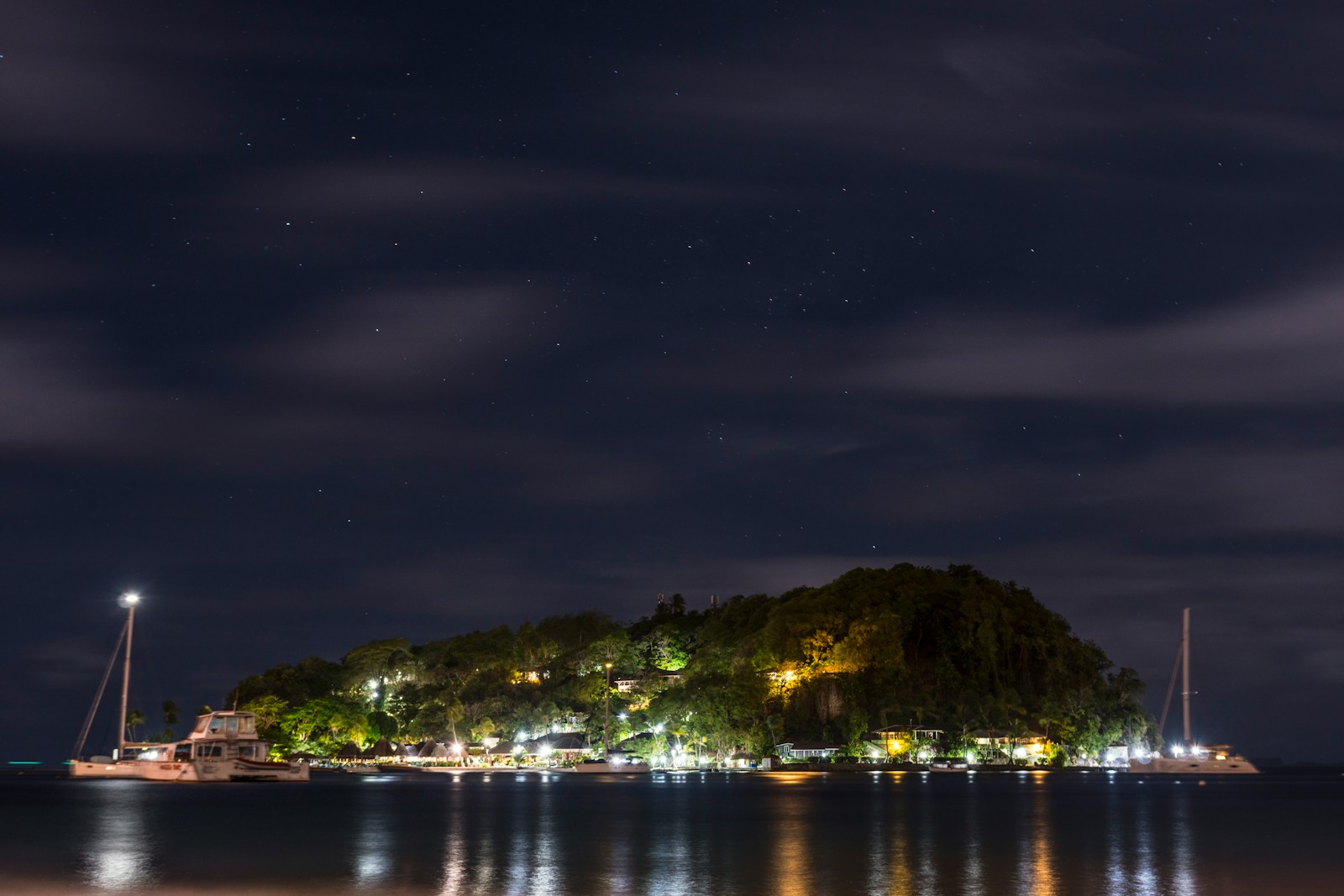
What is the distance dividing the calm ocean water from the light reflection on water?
0.66 feet

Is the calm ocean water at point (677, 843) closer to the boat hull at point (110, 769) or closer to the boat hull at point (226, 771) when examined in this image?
the boat hull at point (226, 771)

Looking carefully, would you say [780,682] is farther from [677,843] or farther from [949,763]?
[677,843]

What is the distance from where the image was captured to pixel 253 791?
115m

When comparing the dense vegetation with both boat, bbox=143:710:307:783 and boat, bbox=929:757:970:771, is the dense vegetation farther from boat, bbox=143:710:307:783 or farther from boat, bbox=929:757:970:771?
boat, bbox=143:710:307:783

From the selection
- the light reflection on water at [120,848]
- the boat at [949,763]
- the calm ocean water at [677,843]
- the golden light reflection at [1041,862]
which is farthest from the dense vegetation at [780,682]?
the golden light reflection at [1041,862]

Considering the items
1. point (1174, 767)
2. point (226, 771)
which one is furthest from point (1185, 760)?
point (226, 771)

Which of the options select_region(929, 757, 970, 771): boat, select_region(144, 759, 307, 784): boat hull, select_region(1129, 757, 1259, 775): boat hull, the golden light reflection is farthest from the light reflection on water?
select_region(1129, 757, 1259, 775): boat hull

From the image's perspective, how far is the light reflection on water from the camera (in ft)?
120

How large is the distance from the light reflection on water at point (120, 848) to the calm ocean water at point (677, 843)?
0.20 m

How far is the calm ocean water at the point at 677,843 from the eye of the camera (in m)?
36.0

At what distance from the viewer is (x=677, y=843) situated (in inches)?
1961

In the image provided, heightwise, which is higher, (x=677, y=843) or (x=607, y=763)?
(x=677, y=843)

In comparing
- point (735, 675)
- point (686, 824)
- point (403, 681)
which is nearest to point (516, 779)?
point (735, 675)

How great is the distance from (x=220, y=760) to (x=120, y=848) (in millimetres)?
86241
